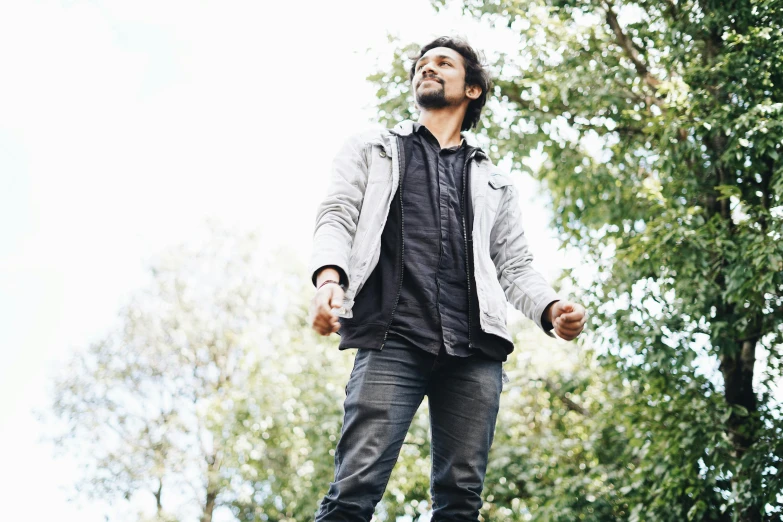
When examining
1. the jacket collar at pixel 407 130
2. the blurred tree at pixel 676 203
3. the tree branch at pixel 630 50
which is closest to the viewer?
the jacket collar at pixel 407 130

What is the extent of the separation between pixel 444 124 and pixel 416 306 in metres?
0.81

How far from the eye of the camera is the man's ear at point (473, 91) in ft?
9.31

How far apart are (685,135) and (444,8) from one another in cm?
275

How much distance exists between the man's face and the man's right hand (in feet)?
3.29

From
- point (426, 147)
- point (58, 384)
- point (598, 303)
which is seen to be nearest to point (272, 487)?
point (58, 384)

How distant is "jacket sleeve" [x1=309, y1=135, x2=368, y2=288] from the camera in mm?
2133

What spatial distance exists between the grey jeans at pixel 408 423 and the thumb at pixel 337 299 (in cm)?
22

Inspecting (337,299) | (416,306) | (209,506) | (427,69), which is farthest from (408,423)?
(209,506)

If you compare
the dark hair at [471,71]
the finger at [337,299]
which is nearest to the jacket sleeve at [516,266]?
the dark hair at [471,71]

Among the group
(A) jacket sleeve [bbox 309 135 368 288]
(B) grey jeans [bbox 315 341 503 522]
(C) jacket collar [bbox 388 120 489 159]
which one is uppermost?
(C) jacket collar [bbox 388 120 489 159]

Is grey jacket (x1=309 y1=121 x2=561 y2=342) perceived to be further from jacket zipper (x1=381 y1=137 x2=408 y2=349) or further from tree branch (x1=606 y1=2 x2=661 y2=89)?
tree branch (x1=606 y1=2 x2=661 y2=89)

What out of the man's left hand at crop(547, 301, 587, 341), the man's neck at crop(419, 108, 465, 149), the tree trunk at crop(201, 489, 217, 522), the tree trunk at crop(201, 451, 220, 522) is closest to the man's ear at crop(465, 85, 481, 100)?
the man's neck at crop(419, 108, 465, 149)

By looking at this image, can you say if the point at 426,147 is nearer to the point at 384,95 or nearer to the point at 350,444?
the point at 350,444

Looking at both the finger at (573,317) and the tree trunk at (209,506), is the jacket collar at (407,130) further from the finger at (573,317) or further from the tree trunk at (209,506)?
the tree trunk at (209,506)
